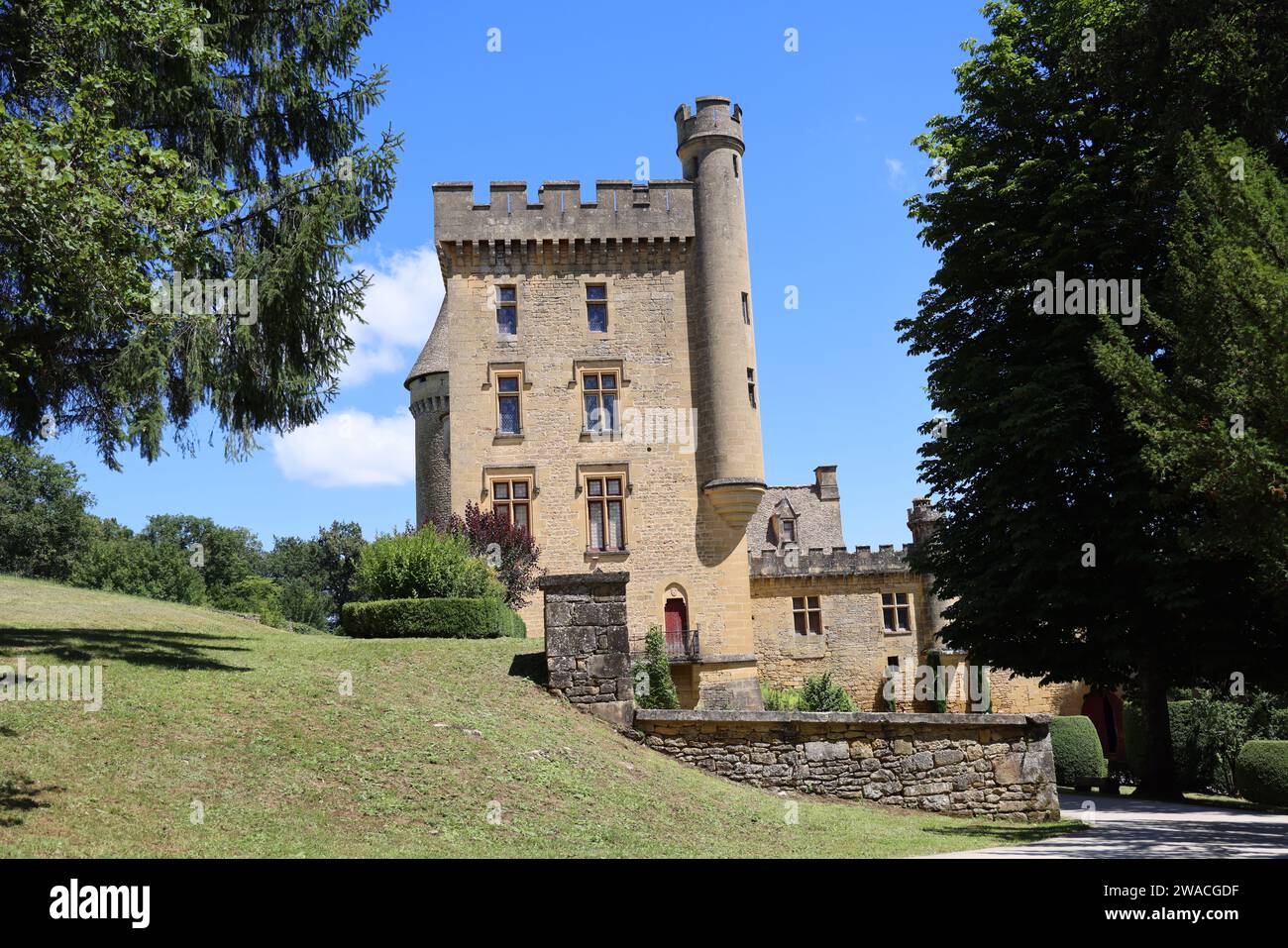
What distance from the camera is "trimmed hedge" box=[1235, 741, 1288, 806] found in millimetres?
21328

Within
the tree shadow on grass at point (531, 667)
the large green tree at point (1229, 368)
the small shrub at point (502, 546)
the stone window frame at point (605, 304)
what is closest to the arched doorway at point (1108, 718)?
the stone window frame at point (605, 304)

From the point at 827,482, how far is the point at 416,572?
3088 cm

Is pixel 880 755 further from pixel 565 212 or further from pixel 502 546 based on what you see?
pixel 565 212

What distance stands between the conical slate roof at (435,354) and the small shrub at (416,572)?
2233cm

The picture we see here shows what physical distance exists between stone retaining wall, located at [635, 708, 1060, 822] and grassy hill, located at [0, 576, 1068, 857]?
0.42 m

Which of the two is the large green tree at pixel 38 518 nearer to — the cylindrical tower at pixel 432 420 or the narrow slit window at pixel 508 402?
the cylindrical tower at pixel 432 420

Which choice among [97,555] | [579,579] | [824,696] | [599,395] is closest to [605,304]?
[599,395]

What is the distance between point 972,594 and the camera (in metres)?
18.0

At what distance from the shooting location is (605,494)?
30.2 m

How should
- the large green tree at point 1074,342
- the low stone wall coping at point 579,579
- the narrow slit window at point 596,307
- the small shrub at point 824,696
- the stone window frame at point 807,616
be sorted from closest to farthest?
the low stone wall coping at point 579,579 → the large green tree at point 1074,342 → the narrow slit window at point 596,307 → the small shrub at point 824,696 → the stone window frame at point 807,616

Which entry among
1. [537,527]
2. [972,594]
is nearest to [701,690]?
[537,527]

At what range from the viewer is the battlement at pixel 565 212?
101ft

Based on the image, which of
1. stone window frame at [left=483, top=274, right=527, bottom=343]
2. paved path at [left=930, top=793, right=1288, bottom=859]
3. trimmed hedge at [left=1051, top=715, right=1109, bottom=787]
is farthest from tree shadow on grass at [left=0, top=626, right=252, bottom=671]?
trimmed hedge at [left=1051, top=715, right=1109, bottom=787]

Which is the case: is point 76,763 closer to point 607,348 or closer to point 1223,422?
point 1223,422
